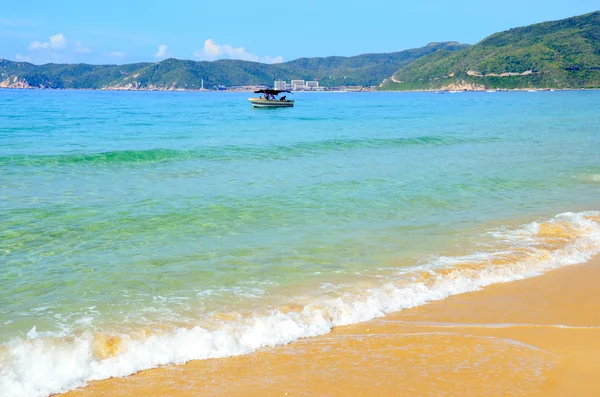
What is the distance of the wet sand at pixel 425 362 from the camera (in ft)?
15.5

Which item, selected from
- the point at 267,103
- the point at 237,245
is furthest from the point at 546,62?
the point at 237,245

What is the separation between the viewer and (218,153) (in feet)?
70.6

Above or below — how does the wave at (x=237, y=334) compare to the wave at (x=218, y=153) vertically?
below

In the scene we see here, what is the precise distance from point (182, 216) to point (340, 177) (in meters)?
6.70

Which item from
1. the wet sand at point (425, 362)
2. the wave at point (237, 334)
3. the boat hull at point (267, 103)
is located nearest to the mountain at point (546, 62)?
the boat hull at point (267, 103)

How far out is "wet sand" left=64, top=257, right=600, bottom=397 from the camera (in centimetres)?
473

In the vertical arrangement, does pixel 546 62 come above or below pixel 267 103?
above

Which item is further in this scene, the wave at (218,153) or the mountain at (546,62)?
the mountain at (546,62)

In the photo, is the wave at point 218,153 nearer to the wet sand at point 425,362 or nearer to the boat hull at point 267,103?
the wet sand at point 425,362

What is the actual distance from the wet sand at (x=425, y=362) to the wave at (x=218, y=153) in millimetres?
14642

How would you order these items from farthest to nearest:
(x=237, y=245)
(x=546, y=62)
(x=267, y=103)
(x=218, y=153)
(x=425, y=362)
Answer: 1. (x=546, y=62)
2. (x=267, y=103)
3. (x=218, y=153)
4. (x=237, y=245)
5. (x=425, y=362)

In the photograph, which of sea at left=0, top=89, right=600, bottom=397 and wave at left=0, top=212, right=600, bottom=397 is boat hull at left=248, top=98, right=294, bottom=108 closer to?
sea at left=0, top=89, right=600, bottom=397

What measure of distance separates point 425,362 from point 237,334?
80.1 inches

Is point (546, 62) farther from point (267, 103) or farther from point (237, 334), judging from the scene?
point (237, 334)
